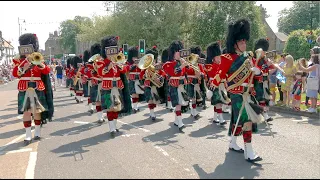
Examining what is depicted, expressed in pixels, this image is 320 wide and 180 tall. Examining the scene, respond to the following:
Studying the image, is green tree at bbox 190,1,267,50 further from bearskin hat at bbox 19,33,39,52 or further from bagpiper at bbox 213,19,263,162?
bagpiper at bbox 213,19,263,162

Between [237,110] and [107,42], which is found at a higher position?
[107,42]

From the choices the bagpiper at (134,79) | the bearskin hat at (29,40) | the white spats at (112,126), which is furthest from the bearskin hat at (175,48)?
the bearskin hat at (29,40)

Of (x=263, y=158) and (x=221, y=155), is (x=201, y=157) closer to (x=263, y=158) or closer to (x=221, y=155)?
(x=221, y=155)

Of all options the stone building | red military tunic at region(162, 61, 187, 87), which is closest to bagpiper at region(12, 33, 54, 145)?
red military tunic at region(162, 61, 187, 87)

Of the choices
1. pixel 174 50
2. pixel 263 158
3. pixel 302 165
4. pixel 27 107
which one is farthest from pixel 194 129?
pixel 27 107

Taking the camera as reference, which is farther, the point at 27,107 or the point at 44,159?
the point at 27,107

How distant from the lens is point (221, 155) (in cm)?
611

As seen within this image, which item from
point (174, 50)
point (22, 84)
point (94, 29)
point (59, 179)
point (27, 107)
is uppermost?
point (94, 29)

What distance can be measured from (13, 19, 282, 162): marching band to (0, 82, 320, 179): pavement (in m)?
0.37

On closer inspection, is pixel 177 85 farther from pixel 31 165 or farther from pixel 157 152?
pixel 31 165

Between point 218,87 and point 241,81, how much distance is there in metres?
2.58

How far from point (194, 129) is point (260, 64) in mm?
2219

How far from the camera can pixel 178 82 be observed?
830 cm

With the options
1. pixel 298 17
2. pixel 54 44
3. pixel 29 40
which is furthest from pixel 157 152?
pixel 54 44
